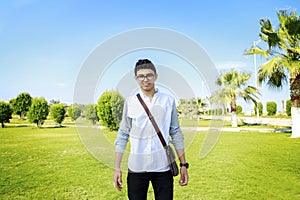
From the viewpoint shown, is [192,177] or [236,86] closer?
[192,177]

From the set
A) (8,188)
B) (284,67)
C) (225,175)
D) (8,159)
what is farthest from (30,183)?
(284,67)

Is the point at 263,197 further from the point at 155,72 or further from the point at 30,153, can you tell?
the point at 30,153


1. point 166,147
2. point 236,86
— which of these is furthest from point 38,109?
point 166,147

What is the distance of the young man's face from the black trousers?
21.2 inches

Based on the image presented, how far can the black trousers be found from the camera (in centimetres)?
184

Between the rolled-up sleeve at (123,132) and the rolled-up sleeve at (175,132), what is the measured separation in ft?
0.89

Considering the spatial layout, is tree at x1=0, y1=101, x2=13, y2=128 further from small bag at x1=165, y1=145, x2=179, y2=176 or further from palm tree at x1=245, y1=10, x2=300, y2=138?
small bag at x1=165, y1=145, x2=179, y2=176

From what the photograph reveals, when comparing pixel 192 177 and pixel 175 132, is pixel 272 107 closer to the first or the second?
pixel 192 177

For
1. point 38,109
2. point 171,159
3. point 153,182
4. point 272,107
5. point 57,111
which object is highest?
point 272,107

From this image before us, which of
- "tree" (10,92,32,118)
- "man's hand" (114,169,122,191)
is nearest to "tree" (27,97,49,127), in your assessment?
"tree" (10,92,32,118)

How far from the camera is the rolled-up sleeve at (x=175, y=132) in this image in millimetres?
1838

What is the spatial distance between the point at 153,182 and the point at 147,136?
32 cm

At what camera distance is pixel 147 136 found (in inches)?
70.2

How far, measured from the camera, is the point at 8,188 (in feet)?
15.0
